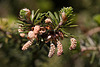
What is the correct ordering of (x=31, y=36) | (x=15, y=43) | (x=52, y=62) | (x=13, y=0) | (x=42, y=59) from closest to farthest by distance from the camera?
(x=31, y=36) → (x=15, y=43) → (x=42, y=59) → (x=52, y=62) → (x=13, y=0)

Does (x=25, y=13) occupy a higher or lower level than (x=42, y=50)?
higher

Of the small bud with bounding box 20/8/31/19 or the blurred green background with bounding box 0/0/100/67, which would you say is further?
the blurred green background with bounding box 0/0/100/67

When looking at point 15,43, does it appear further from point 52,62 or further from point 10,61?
point 52,62

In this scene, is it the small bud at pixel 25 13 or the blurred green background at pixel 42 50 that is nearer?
the small bud at pixel 25 13

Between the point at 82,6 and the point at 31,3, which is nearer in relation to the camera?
the point at 82,6

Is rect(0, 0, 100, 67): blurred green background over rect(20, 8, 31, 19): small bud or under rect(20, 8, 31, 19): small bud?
under

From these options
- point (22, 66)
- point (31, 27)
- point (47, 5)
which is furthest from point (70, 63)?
point (31, 27)

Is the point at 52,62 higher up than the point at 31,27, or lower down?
lower down

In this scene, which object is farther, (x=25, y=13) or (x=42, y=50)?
(x=42, y=50)

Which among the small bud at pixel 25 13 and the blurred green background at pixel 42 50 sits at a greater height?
the small bud at pixel 25 13

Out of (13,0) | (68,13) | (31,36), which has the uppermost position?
(13,0)

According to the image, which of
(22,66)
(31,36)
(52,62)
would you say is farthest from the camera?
(52,62)
